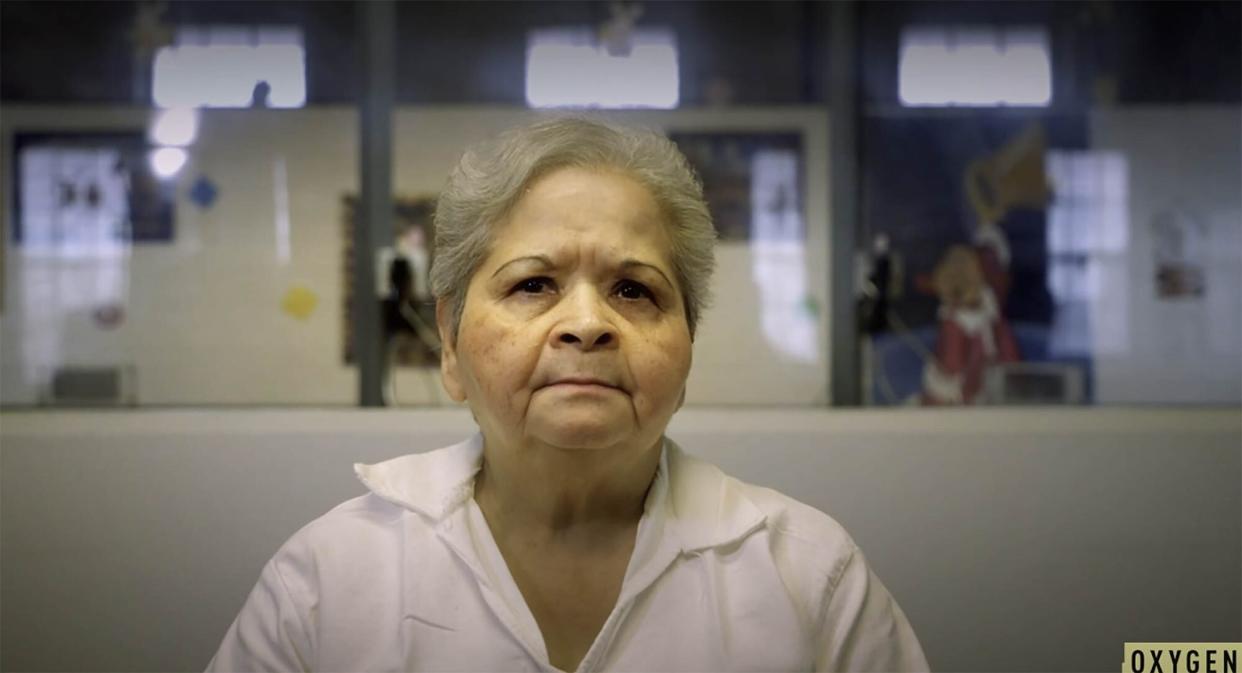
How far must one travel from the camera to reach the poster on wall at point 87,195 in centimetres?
202

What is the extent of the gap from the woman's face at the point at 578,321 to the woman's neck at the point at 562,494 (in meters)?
0.06

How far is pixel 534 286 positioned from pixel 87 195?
4.84 ft

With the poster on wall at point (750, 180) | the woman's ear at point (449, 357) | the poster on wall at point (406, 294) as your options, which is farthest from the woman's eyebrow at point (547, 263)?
the poster on wall at point (750, 180)

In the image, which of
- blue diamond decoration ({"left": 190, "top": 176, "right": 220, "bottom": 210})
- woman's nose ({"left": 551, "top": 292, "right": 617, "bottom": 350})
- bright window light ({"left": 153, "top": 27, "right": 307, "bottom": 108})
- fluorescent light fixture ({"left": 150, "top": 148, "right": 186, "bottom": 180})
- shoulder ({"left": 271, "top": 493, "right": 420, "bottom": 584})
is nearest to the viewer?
woman's nose ({"left": 551, "top": 292, "right": 617, "bottom": 350})

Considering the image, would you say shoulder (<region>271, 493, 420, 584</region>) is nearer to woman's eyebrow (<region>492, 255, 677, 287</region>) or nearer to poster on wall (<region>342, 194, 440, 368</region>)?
woman's eyebrow (<region>492, 255, 677, 287</region>)

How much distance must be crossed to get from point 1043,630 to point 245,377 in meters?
1.38

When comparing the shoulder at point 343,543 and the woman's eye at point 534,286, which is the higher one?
the woman's eye at point 534,286

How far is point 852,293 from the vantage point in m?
1.57

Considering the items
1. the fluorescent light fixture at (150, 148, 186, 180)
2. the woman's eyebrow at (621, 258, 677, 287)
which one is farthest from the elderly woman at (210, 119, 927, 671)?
the fluorescent light fixture at (150, 148, 186, 180)

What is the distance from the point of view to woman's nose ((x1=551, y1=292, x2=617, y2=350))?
37.8 inches

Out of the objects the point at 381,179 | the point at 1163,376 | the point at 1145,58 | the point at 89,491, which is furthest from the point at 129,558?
the point at 1145,58

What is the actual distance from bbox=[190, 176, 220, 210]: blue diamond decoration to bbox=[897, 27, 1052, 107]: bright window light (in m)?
1.26

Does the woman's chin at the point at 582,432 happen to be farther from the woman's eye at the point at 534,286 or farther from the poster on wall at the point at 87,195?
the poster on wall at the point at 87,195

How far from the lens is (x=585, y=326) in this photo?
0.96 m
